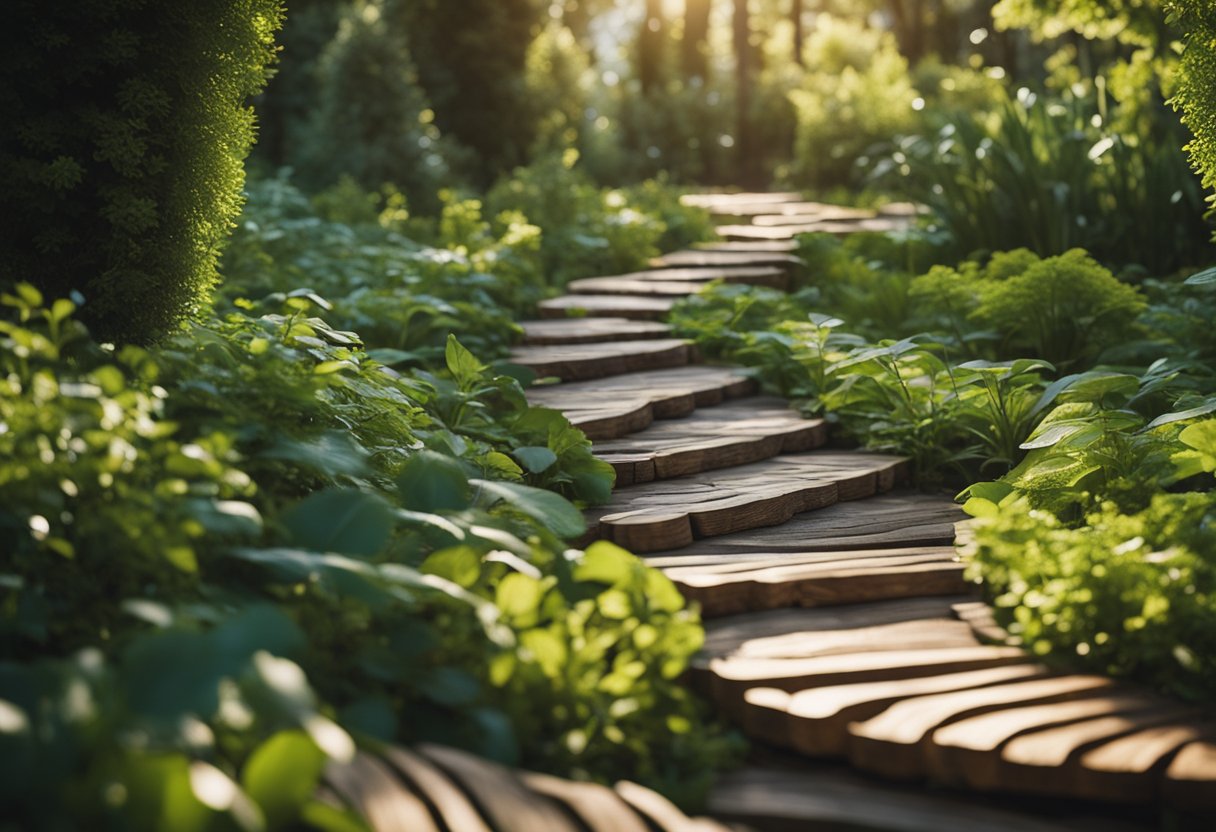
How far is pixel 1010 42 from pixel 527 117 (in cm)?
1677

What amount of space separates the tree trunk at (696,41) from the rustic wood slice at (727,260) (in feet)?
50.2

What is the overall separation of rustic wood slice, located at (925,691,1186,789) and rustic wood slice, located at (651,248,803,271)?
213 inches

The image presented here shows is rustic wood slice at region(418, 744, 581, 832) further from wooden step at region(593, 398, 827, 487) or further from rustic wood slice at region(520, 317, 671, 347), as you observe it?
rustic wood slice at region(520, 317, 671, 347)

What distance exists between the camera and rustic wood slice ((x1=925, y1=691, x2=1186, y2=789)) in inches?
84.7

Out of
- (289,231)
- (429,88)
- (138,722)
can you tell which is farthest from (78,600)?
(429,88)

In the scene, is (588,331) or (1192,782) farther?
(588,331)

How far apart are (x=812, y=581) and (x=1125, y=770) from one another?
3.16 ft

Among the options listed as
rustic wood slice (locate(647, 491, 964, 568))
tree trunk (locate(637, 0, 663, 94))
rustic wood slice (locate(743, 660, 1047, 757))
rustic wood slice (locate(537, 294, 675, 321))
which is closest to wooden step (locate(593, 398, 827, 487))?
rustic wood slice (locate(647, 491, 964, 568))

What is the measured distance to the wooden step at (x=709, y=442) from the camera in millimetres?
3861

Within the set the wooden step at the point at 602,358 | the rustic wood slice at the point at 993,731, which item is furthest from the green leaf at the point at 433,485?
the wooden step at the point at 602,358

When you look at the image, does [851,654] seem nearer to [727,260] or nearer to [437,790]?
[437,790]

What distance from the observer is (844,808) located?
82.2 inches

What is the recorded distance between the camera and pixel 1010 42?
26.2 metres

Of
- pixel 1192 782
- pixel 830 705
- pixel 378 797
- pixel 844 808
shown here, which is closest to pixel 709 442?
pixel 830 705
